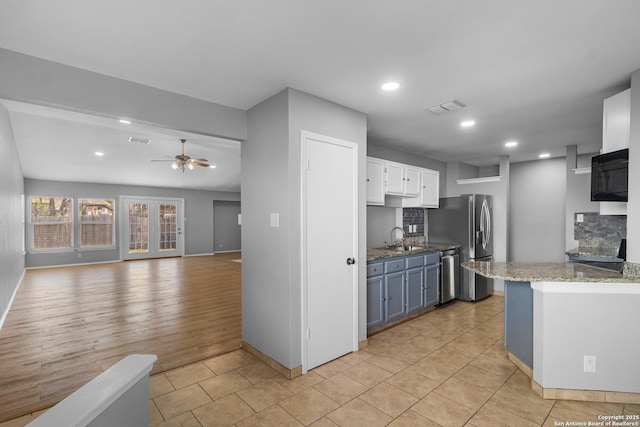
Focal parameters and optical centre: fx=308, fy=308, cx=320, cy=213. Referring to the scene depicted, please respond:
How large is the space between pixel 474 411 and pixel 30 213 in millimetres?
10427

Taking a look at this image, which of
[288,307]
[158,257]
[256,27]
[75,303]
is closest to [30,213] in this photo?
[158,257]

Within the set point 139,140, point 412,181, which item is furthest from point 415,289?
point 139,140

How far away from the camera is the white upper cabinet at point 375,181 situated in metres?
4.04

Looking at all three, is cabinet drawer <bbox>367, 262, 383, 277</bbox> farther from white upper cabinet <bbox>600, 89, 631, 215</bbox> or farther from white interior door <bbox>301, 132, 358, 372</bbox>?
white upper cabinet <bbox>600, 89, 631, 215</bbox>

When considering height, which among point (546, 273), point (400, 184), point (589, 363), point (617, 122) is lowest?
point (589, 363)

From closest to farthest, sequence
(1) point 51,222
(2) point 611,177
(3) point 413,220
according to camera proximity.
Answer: (2) point 611,177, (3) point 413,220, (1) point 51,222

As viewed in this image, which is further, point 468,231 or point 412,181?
point 468,231

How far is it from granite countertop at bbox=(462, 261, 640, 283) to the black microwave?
0.64 meters

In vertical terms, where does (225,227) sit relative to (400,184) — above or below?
below

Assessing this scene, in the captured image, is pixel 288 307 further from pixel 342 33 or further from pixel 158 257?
pixel 158 257

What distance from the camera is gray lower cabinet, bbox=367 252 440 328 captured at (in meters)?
3.61

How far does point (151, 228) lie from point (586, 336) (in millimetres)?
10776

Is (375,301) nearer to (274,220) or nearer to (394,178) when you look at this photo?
(274,220)

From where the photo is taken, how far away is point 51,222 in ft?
27.2
